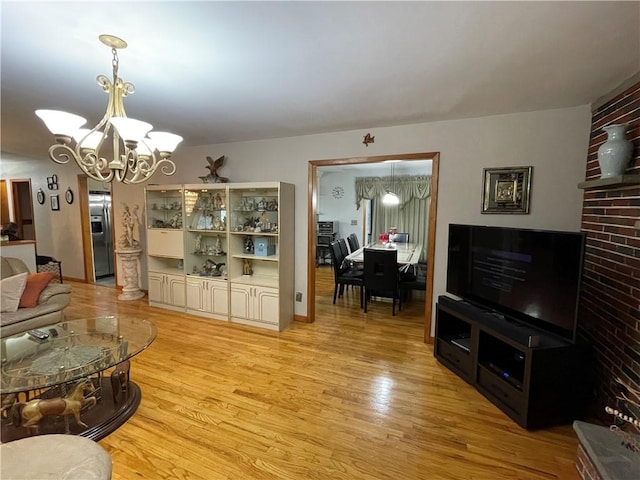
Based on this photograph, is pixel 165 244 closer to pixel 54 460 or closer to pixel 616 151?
pixel 54 460

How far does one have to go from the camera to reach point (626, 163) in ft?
6.25

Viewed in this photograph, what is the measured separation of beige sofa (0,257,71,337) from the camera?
2805mm

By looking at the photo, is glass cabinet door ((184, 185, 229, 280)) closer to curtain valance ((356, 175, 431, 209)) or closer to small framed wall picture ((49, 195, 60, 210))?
small framed wall picture ((49, 195, 60, 210))

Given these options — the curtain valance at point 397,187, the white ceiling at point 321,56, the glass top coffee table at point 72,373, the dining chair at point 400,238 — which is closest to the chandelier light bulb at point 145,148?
the white ceiling at point 321,56

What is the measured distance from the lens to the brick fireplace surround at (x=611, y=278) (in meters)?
1.78

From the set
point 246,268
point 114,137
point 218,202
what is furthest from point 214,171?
point 114,137

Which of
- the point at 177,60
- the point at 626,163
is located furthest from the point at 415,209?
the point at 177,60

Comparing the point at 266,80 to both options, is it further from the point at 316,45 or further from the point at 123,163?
the point at 123,163

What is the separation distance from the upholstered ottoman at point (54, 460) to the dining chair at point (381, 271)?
10.9 feet

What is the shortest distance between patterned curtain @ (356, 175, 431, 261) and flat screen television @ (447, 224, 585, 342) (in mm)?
3878

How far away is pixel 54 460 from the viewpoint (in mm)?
1142

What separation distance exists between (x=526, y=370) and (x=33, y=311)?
434cm

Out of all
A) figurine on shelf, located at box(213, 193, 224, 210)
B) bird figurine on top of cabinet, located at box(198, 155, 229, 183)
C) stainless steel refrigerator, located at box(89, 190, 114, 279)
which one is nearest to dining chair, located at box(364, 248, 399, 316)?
figurine on shelf, located at box(213, 193, 224, 210)

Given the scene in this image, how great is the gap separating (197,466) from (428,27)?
265 cm
